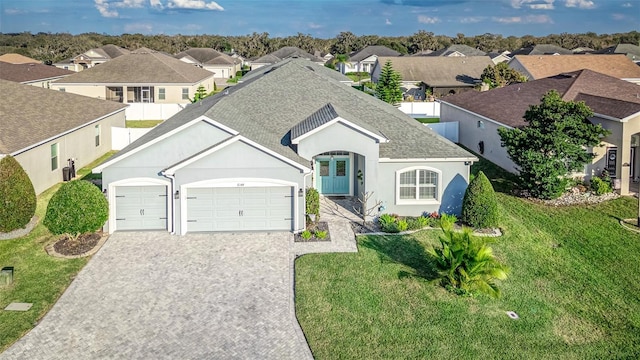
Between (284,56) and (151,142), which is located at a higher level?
(284,56)

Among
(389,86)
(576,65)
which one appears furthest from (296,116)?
(576,65)

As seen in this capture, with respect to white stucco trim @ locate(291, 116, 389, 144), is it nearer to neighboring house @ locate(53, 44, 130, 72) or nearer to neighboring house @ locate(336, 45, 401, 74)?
neighboring house @ locate(336, 45, 401, 74)

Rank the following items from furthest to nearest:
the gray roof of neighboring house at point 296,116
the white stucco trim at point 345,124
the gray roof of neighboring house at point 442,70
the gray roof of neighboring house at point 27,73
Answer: the gray roof of neighboring house at point 442,70, the gray roof of neighboring house at point 27,73, the gray roof of neighboring house at point 296,116, the white stucco trim at point 345,124

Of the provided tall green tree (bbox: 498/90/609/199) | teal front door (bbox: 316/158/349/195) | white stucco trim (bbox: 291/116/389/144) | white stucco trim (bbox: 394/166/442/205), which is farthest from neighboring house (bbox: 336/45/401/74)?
white stucco trim (bbox: 291/116/389/144)

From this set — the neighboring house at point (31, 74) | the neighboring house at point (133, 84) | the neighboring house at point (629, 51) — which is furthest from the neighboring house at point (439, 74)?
the neighboring house at point (31, 74)

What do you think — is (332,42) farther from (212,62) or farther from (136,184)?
(136,184)

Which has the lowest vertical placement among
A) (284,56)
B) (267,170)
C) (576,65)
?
(267,170)

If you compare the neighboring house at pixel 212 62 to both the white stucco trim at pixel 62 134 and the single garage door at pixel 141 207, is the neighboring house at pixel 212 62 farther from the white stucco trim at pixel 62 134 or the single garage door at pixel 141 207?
the single garage door at pixel 141 207
